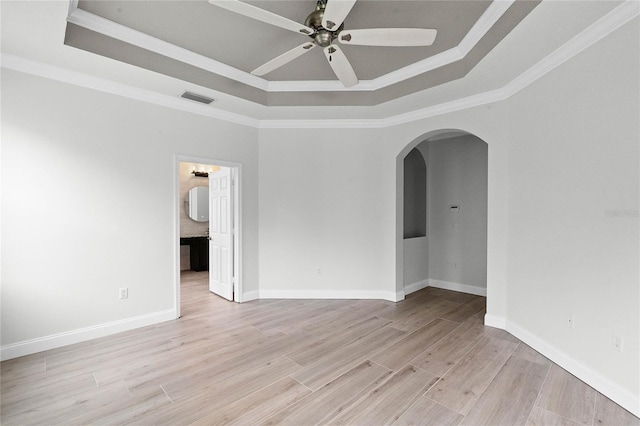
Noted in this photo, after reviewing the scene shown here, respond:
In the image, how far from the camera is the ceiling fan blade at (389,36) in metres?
2.10

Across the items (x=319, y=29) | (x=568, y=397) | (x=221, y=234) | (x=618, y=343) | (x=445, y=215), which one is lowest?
(x=568, y=397)

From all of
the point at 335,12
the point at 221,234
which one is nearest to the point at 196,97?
the point at 221,234

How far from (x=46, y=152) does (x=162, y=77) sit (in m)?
1.33

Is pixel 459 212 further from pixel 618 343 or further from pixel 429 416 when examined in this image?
pixel 429 416

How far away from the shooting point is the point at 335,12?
6.40ft

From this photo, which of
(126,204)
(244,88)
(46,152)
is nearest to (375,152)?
(244,88)

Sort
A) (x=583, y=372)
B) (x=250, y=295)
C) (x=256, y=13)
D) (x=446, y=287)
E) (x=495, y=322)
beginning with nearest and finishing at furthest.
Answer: (x=256, y=13)
(x=583, y=372)
(x=495, y=322)
(x=250, y=295)
(x=446, y=287)

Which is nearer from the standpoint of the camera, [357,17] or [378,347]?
[357,17]

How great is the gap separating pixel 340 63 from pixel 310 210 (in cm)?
255

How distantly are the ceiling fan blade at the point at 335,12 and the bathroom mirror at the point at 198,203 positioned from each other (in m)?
5.69

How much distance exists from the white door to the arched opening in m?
2.58

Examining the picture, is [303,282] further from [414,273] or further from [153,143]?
[153,143]

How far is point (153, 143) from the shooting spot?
3.68m


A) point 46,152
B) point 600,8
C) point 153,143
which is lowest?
point 46,152
